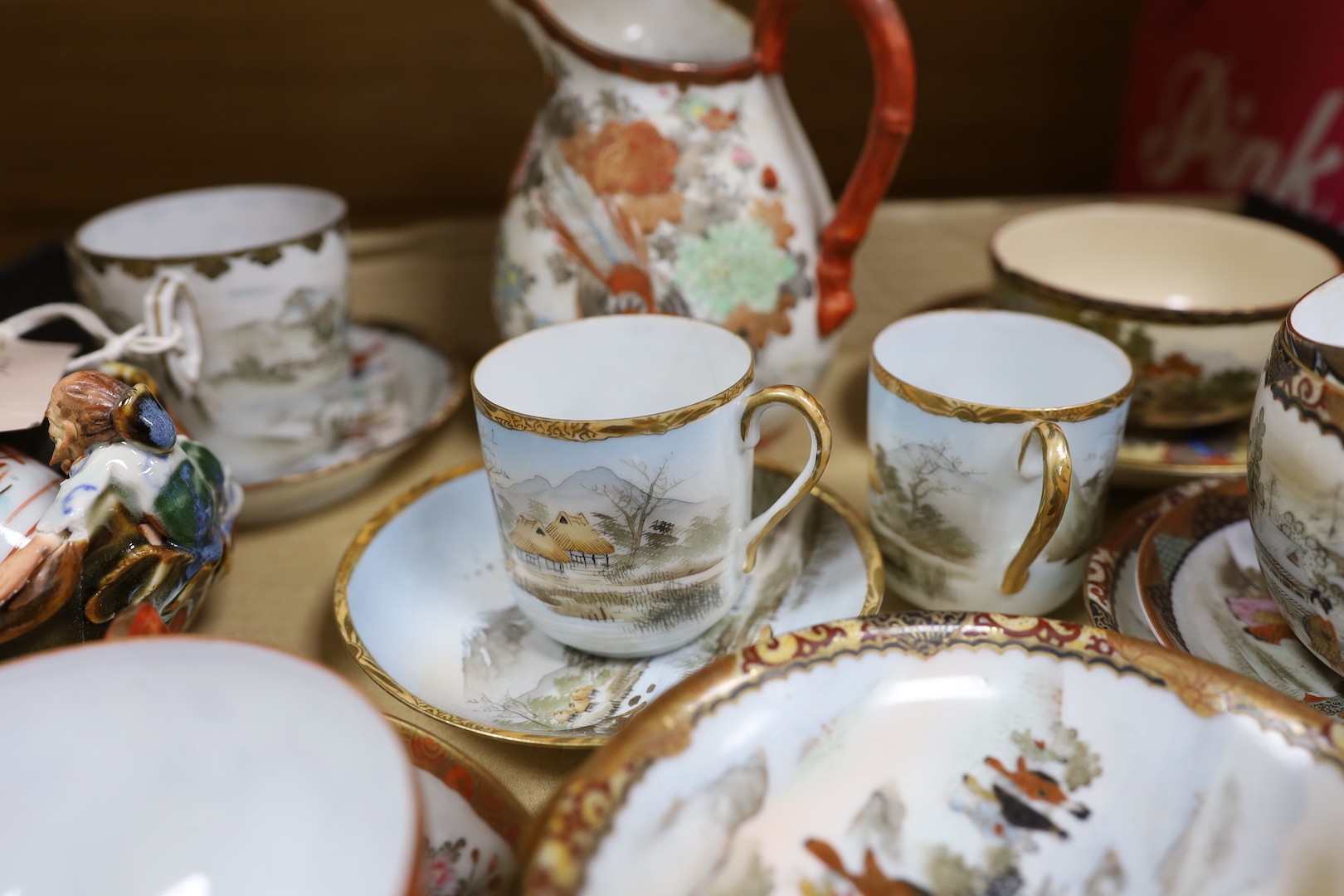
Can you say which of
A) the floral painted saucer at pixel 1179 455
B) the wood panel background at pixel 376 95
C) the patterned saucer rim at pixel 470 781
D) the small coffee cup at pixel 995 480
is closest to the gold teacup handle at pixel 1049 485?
the small coffee cup at pixel 995 480

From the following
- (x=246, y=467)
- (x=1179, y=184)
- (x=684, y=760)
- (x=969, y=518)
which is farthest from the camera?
(x=1179, y=184)

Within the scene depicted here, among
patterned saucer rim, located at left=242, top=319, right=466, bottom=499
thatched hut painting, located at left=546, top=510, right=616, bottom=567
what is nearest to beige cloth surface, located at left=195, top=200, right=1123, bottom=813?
patterned saucer rim, located at left=242, top=319, right=466, bottom=499

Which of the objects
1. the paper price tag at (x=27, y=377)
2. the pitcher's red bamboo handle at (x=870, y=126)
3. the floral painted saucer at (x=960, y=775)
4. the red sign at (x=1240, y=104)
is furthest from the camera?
the red sign at (x=1240, y=104)

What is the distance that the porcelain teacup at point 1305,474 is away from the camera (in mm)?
342

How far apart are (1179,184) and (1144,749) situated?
73cm

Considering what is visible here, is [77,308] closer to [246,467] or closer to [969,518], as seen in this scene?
[246,467]

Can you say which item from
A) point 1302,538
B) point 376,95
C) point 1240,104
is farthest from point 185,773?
point 1240,104

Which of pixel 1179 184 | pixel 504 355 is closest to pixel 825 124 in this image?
pixel 1179 184

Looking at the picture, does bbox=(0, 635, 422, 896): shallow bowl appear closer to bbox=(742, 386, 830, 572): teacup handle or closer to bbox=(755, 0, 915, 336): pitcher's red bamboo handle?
bbox=(742, 386, 830, 572): teacup handle

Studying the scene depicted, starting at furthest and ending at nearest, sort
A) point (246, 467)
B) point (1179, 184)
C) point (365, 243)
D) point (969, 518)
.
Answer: point (1179, 184), point (365, 243), point (246, 467), point (969, 518)

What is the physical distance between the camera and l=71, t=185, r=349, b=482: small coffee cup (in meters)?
0.54

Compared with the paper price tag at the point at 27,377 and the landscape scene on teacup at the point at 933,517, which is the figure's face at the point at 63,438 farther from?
the landscape scene on teacup at the point at 933,517

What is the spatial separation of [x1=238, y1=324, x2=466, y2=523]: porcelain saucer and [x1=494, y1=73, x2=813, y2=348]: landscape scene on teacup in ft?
0.49

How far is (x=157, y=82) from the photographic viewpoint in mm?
832
